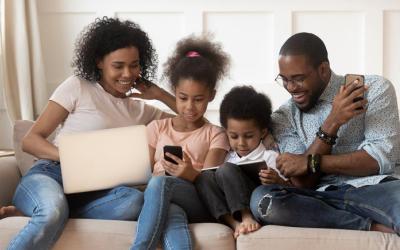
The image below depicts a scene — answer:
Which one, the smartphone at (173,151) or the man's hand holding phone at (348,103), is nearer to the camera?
the man's hand holding phone at (348,103)

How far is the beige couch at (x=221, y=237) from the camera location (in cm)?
163

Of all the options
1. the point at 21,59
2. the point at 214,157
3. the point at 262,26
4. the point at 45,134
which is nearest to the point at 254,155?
the point at 214,157

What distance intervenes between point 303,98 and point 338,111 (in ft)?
0.60

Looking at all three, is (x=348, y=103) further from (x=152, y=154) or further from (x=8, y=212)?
(x=8, y=212)

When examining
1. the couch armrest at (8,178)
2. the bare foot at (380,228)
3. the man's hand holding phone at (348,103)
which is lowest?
the bare foot at (380,228)

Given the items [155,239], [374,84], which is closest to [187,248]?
[155,239]

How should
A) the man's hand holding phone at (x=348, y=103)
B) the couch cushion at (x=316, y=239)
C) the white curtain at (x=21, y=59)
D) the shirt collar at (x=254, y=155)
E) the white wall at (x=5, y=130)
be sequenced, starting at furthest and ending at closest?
the white wall at (x=5, y=130) < the white curtain at (x=21, y=59) < the shirt collar at (x=254, y=155) < the man's hand holding phone at (x=348, y=103) < the couch cushion at (x=316, y=239)

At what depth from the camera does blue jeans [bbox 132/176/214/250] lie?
166cm

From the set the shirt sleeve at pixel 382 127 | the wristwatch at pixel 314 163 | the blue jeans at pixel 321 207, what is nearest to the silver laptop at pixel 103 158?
the blue jeans at pixel 321 207

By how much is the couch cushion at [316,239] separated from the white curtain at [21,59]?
6.21 ft

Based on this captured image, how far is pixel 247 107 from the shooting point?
1.96 m

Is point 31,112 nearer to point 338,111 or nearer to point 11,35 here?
point 11,35

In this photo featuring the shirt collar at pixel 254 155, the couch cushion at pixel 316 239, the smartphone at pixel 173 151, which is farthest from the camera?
the shirt collar at pixel 254 155

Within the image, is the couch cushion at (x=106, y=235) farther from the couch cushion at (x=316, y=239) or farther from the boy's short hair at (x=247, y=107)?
the boy's short hair at (x=247, y=107)
